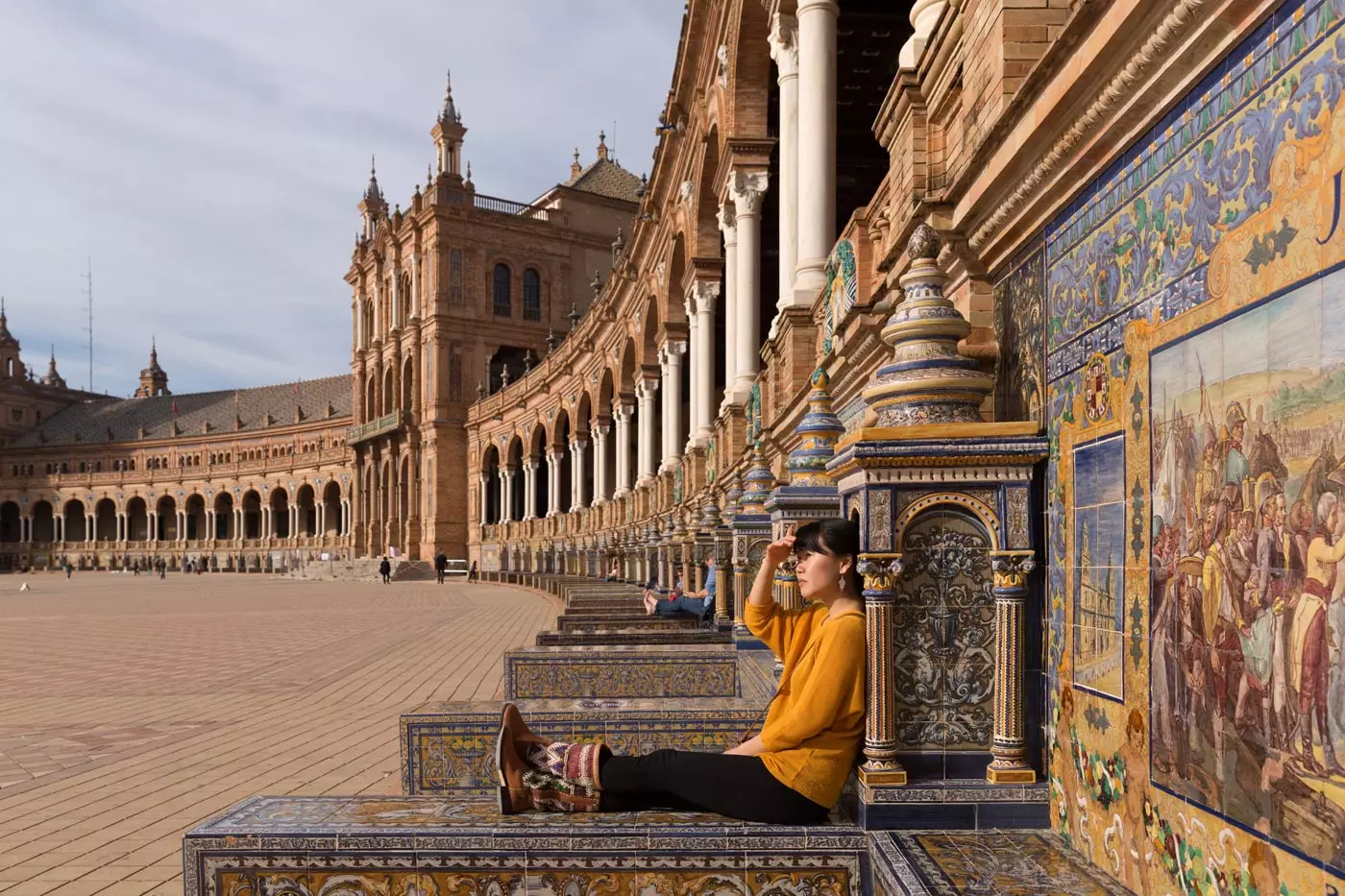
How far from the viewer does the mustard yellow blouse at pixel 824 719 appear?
3.25 meters

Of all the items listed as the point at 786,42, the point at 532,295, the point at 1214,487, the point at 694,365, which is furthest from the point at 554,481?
the point at 1214,487

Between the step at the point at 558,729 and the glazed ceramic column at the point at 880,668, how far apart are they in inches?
48.1

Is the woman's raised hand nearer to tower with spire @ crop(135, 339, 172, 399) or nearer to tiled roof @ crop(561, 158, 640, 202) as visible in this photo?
tiled roof @ crop(561, 158, 640, 202)

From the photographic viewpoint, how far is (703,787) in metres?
3.31

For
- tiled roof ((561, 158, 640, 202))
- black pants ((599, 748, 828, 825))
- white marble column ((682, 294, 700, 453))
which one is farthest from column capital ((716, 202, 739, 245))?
tiled roof ((561, 158, 640, 202))

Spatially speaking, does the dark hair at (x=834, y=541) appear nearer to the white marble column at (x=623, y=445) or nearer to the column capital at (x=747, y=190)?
the column capital at (x=747, y=190)

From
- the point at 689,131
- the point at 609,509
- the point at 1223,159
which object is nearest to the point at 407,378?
the point at 609,509

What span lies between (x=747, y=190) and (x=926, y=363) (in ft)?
38.0

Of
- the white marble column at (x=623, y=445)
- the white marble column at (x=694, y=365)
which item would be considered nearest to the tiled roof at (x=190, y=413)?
the white marble column at (x=623, y=445)

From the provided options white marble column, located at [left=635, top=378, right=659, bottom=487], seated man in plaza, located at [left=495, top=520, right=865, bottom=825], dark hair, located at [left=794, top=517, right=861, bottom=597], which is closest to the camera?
seated man in plaza, located at [left=495, top=520, right=865, bottom=825]

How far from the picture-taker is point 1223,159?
2.33 metres

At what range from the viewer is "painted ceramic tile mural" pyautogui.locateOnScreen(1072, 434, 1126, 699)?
284cm

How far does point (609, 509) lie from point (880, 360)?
2343 centimetres

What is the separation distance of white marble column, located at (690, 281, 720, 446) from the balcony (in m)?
41.5
